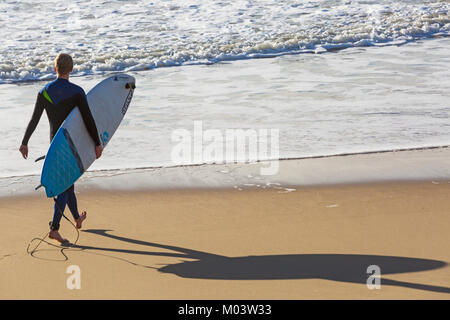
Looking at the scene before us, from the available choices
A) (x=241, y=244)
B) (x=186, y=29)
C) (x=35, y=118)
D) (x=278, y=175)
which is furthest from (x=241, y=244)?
(x=186, y=29)

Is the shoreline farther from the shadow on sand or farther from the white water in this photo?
the white water

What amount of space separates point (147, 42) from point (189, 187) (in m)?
8.51

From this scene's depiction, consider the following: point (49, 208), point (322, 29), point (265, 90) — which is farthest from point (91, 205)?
point (322, 29)

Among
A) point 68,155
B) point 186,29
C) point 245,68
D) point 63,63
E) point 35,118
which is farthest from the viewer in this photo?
point 186,29

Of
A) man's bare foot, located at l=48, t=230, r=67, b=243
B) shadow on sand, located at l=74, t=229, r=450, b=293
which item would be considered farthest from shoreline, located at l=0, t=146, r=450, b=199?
shadow on sand, located at l=74, t=229, r=450, b=293

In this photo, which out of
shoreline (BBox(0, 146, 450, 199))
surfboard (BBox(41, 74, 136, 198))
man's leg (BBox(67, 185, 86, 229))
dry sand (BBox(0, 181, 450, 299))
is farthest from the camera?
shoreline (BBox(0, 146, 450, 199))

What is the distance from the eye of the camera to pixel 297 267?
4.26 m

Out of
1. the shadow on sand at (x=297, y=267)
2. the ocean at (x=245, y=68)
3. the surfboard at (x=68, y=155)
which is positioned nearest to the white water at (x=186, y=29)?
the ocean at (x=245, y=68)

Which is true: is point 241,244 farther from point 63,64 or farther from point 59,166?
point 63,64

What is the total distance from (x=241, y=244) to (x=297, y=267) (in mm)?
528

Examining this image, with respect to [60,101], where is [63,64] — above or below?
above

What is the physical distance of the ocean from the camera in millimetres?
7350

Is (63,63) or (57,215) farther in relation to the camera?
(57,215)

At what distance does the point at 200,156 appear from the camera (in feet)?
22.4
